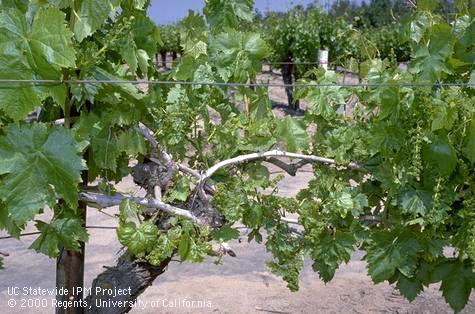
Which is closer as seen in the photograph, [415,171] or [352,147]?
[415,171]

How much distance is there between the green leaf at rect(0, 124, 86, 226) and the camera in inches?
53.2

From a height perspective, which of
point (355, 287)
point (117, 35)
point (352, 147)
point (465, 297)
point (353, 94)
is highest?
point (117, 35)

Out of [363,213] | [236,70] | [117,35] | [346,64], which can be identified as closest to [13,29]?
[117,35]

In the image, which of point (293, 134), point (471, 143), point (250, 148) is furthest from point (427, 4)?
point (250, 148)

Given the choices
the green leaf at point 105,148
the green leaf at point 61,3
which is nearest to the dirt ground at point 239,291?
the green leaf at point 105,148

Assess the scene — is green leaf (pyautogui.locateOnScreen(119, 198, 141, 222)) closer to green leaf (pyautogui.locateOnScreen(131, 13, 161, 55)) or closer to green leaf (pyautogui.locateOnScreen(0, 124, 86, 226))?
green leaf (pyautogui.locateOnScreen(0, 124, 86, 226))

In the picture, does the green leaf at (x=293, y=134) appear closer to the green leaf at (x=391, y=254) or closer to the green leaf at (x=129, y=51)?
the green leaf at (x=391, y=254)

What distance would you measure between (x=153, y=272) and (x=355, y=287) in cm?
209

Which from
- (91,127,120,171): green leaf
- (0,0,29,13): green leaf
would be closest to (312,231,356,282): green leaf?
(91,127,120,171): green leaf

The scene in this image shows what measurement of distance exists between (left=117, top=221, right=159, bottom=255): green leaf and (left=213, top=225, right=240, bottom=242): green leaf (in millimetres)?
180

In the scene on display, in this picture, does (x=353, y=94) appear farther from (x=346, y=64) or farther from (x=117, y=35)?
(x=117, y=35)

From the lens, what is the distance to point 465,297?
173cm

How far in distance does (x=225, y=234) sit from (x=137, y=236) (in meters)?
0.26

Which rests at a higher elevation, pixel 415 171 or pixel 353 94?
pixel 353 94
